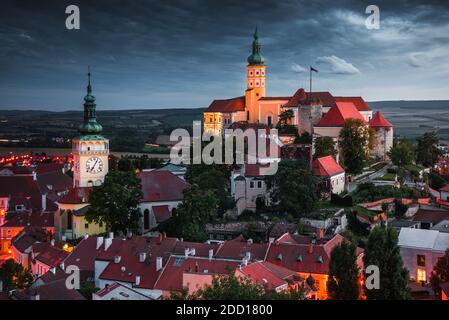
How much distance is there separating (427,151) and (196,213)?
103ft

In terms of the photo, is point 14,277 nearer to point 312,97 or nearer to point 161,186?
point 161,186

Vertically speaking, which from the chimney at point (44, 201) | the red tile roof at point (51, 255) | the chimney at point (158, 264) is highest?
the chimney at point (158, 264)

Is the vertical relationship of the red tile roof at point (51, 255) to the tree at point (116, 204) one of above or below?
below

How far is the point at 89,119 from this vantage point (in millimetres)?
53938

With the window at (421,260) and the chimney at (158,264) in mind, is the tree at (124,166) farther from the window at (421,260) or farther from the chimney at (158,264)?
the window at (421,260)

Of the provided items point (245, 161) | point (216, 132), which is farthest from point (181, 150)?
point (245, 161)

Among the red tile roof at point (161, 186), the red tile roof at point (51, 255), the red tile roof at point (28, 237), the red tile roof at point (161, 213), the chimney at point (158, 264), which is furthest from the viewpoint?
the red tile roof at point (161, 186)

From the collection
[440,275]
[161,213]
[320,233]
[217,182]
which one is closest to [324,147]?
[217,182]

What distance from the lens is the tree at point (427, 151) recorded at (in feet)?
203

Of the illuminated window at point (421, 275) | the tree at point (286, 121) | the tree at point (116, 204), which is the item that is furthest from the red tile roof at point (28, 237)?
the illuminated window at point (421, 275)

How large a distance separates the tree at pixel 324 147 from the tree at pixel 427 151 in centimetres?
1559

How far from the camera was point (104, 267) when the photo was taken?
3341cm

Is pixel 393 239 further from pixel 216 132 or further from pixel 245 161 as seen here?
pixel 216 132
